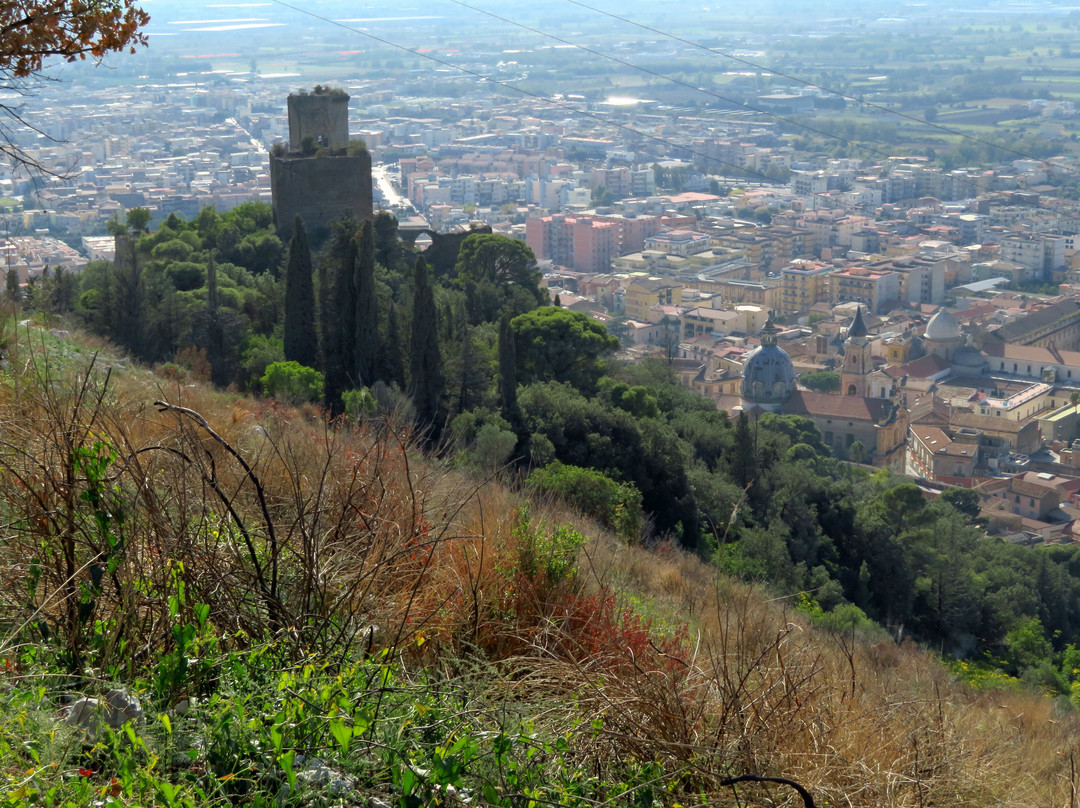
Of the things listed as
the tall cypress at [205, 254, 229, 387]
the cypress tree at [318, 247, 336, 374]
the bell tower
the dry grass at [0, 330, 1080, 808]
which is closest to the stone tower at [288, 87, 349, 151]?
the cypress tree at [318, 247, 336, 374]

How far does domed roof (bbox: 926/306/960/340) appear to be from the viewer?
1663 inches

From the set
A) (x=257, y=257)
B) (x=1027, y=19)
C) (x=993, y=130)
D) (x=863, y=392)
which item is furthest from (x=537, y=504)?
(x=1027, y=19)

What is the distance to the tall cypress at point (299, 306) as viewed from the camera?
13.2 metres

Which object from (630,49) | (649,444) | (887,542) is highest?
(630,49)

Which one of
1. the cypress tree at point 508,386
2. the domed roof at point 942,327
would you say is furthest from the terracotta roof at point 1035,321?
the cypress tree at point 508,386

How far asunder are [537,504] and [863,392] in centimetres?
3383

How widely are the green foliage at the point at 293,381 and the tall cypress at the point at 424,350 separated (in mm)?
1113

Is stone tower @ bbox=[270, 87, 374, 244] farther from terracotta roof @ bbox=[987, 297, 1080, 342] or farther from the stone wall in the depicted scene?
terracotta roof @ bbox=[987, 297, 1080, 342]

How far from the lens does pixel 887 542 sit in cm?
1493

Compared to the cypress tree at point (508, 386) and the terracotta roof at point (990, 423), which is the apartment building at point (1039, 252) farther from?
the cypress tree at point (508, 386)

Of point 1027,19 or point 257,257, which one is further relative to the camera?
point 1027,19

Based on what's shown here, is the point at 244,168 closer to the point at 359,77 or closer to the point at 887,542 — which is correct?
the point at 359,77

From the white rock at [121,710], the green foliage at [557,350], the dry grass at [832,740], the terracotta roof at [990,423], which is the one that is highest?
the white rock at [121,710]

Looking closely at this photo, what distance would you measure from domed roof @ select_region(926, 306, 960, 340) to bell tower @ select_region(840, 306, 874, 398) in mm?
4228
